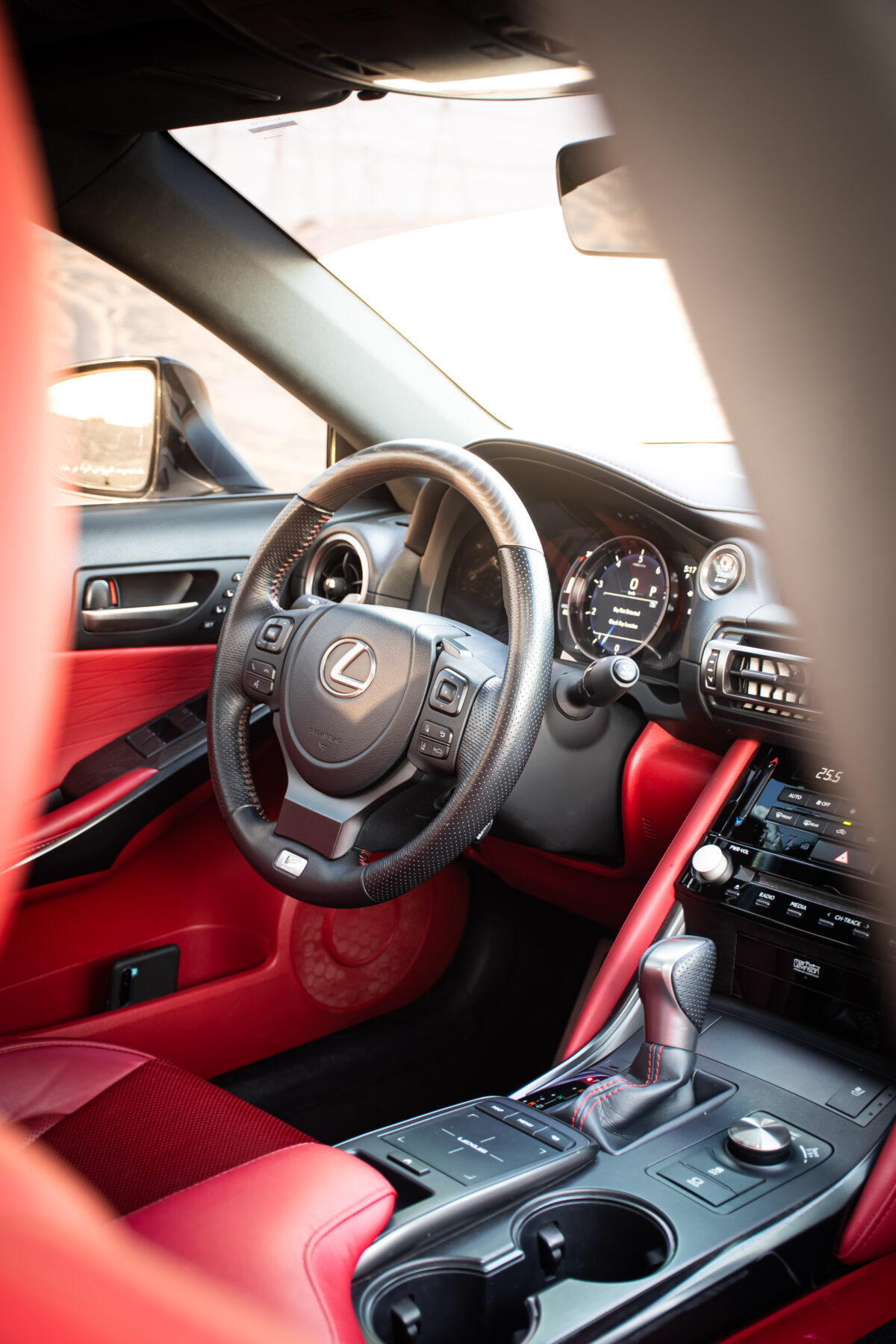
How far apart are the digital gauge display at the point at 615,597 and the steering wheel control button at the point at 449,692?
482 mm

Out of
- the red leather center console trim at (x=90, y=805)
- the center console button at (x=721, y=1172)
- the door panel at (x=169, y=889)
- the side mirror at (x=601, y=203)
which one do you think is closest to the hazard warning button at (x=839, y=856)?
the center console button at (x=721, y=1172)

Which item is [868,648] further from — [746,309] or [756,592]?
[756,592]

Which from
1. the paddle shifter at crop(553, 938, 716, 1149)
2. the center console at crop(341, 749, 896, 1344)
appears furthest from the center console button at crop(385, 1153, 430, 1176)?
the paddle shifter at crop(553, 938, 716, 1149)

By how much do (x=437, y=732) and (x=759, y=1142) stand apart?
606 millimetres

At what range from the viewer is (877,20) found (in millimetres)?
282

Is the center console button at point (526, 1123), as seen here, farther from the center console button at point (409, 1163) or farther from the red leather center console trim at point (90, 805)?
the red leather center console trim at point (90, 805)

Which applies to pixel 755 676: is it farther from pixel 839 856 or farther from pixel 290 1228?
pixel 290 1228

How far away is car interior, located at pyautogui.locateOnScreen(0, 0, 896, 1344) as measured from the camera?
299mm

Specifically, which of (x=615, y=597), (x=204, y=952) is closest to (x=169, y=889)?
(x=204, y=952)

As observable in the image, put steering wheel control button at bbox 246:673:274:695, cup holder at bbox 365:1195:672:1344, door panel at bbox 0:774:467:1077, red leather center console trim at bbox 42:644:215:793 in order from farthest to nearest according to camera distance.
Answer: red leather center console trim at bbox 42:644:215:793
door panel at bbox 0:774:467:1077
steering wheel control button at bbox 246:673:274:695
cup holder at bbox 365:1195:672:1344

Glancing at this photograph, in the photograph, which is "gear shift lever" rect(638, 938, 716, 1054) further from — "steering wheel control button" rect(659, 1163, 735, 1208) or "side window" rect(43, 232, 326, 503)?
"side window" rect(43, 232, 326, 503)

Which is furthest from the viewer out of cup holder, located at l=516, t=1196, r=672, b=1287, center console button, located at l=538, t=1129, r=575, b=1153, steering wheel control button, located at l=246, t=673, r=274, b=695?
steering wheel control button, located at l=246, t=673, r=274, b=695

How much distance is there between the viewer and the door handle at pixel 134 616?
6.64 feet

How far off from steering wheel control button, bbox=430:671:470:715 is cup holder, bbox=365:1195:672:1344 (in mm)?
587
